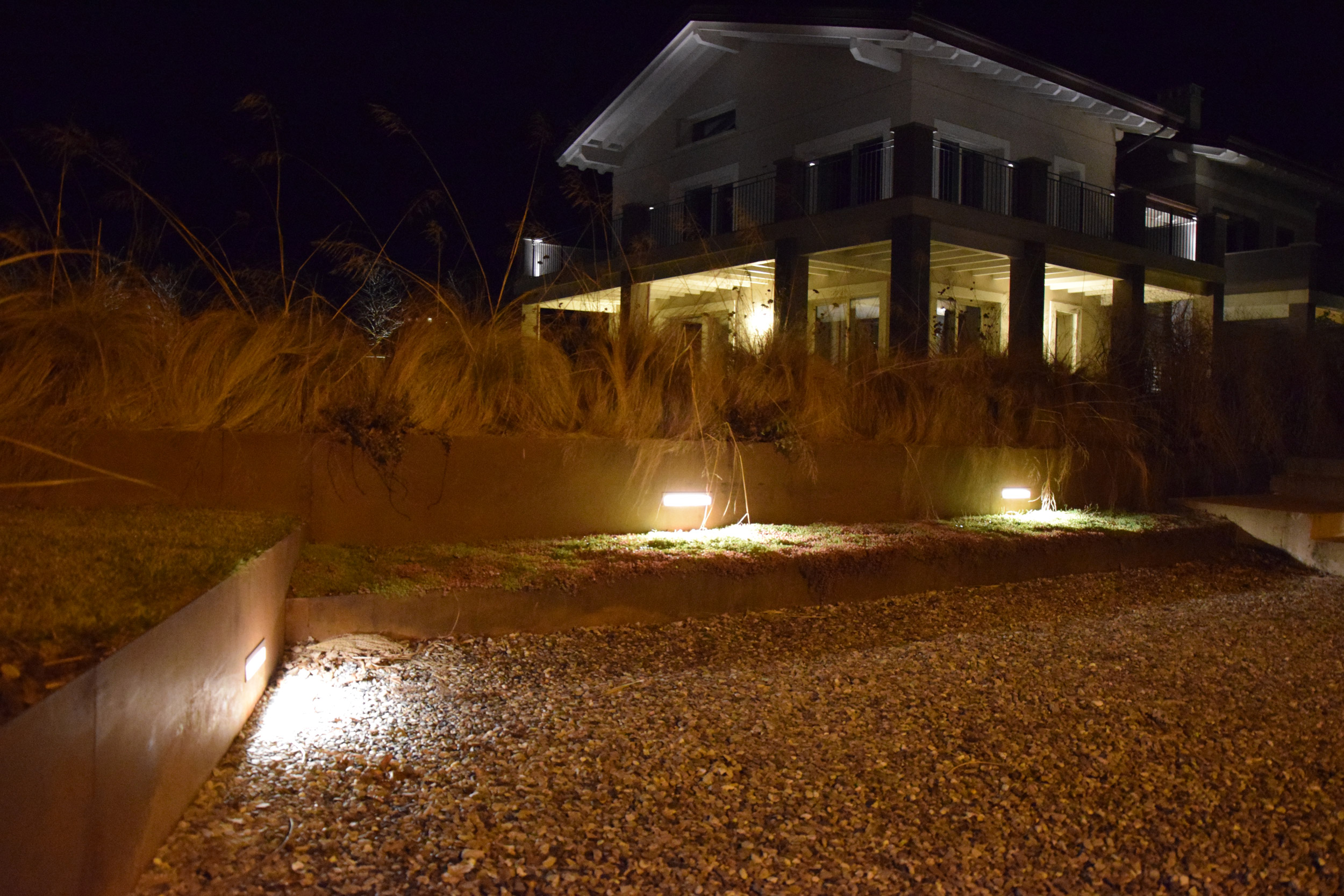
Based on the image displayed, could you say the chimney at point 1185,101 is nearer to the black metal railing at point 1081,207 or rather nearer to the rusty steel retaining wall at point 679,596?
the black metal railing at point 1081,207

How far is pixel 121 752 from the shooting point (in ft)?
6.41

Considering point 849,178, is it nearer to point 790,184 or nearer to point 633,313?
point 790,184

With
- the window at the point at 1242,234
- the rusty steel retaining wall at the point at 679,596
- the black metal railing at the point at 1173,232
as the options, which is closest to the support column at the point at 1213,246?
the black metal railing at the point at 1173,232

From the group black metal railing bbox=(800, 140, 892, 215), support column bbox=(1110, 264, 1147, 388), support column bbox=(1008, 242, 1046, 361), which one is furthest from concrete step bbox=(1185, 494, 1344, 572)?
black metal railing bbox=(800, 140, 892, 215)

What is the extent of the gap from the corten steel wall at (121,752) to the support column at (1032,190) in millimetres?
12495

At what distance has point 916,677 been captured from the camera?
396cm

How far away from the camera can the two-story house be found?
12.5 metres

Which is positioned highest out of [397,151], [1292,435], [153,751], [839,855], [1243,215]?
[1243,215]

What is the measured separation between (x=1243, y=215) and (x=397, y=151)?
18.5 metres

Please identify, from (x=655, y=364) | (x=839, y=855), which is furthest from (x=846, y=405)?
(x=839, y=855)

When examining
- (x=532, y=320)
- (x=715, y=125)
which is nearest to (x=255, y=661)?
(x=532, y=320)

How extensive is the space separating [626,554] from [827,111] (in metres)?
11.3

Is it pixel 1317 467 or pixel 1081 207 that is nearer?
pixel 1317 467

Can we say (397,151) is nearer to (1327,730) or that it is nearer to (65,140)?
(65,140)
